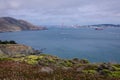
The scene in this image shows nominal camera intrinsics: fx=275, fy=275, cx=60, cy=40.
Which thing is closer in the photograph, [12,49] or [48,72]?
[48,72]

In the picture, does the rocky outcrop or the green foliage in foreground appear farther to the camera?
the rocky outcrop

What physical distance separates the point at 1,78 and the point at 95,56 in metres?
92.2

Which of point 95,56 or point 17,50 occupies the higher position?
point 17,50

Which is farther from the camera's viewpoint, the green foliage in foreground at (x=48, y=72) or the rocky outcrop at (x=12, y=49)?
the rocky outcrop at (x=12, y=49)

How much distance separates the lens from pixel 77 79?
10102 mm

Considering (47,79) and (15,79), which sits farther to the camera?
(47,79)

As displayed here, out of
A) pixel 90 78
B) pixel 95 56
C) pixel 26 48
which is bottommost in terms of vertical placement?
A: pixel 95 56

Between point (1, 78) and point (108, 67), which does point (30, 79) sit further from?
point (108, 67)

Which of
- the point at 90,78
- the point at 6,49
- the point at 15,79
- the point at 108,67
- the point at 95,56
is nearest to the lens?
the point at 15,79

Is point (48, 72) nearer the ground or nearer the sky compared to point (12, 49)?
nearer the sky

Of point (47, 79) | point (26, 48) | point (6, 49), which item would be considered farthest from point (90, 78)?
point (26, 48)

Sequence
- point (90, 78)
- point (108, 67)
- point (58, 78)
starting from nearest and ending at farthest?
point (58, 78), point (90, 78), point (108, 67)

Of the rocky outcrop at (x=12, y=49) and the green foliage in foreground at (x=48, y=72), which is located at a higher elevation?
the green foliage in foreground at (x=48, y=72)

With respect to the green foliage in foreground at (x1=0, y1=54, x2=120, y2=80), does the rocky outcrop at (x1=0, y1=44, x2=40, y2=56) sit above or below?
below
